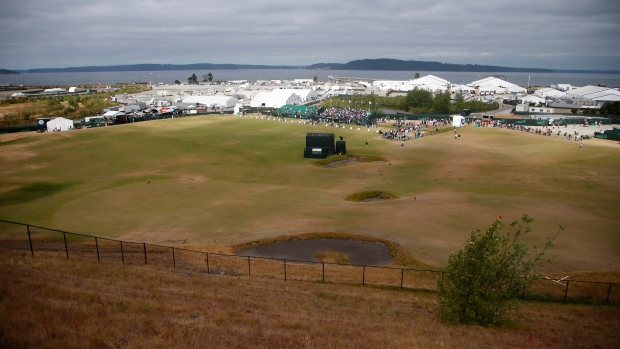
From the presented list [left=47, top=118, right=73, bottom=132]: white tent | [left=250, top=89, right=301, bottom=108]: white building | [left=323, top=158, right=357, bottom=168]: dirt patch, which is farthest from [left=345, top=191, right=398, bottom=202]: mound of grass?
[left=250, top=89, right=301, bottom=108]: white building

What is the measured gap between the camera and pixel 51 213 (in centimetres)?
3247

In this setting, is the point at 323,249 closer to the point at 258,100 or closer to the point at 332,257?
the point at 332,257

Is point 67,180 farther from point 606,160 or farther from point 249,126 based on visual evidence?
point 606,160

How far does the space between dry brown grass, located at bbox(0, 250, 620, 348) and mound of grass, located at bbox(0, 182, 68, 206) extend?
752 inches

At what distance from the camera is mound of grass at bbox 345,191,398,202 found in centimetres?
3812

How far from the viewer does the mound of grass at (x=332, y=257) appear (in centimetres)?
2453

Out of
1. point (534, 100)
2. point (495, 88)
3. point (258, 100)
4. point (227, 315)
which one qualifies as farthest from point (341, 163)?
point (495, 88)

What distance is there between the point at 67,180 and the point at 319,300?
119 feet

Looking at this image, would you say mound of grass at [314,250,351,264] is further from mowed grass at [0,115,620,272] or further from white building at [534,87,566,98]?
white building at [534,87,566,98]

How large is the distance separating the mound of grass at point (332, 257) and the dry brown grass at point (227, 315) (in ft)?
13.5

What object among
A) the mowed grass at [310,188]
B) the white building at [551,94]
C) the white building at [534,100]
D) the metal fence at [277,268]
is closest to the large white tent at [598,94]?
the white building at [551,94]

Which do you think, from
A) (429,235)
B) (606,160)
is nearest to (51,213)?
(429,235)

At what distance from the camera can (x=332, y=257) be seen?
25000mm

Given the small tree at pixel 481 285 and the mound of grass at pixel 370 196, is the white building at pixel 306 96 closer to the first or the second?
the mound of grass at pixel 370 196
